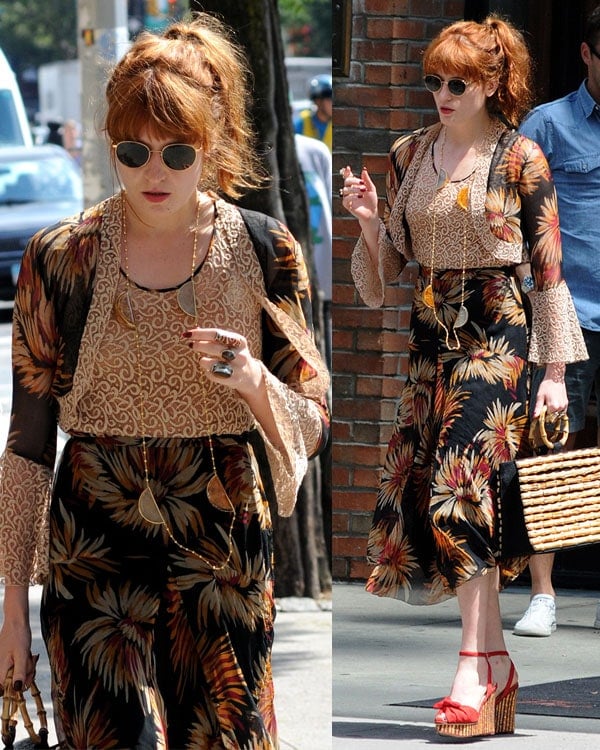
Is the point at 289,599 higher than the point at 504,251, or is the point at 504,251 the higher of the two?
the point at 504,251

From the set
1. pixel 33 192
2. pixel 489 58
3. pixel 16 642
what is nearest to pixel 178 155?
pixel 16 642

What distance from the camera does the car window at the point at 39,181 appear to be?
15516 mm

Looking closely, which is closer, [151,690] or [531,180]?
[151,690]

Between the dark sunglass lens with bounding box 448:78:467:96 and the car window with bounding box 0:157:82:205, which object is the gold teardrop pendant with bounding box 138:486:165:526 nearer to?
the dark sunglass lens with bounding box 448:78:467:96

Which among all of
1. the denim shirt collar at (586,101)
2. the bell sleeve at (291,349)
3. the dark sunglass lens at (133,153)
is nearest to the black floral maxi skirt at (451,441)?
the denim shirt collar at (586,101)

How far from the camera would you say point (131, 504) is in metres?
2.50

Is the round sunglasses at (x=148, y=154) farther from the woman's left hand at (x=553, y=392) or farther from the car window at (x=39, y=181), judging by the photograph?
the car window at (x=39, y=181)

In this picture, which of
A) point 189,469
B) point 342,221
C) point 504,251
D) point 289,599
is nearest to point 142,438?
point 189,469

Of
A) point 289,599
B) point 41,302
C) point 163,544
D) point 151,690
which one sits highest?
point 41,302

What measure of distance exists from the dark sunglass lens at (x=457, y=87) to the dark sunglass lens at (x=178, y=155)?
1262 millimetres

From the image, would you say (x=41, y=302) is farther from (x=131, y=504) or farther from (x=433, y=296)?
(x=433, y=296)

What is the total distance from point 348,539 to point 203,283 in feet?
4.49

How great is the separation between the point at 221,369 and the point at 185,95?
45 centimetres

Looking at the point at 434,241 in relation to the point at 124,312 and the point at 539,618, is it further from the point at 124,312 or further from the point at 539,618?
the point at 124,312
